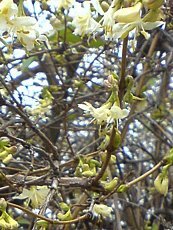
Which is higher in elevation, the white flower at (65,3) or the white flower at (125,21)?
the white flower at (65,3)

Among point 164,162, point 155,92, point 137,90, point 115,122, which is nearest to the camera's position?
point 115,122

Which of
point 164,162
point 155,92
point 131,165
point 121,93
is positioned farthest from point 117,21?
point 155,92

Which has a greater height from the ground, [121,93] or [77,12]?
[77,12]

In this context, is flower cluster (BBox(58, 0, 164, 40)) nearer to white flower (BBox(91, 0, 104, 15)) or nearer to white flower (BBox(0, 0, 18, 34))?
white flower (BBox(91, 0, 104, 15))

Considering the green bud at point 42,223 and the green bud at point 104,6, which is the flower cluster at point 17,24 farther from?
the green bud at point 42,223

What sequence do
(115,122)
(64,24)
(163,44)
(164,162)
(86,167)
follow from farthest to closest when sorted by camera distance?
(163,44) < (64,24) < (86,167) < (164,162) < (115,122)

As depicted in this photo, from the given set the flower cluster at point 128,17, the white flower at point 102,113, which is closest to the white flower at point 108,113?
the white flower at point 102,113

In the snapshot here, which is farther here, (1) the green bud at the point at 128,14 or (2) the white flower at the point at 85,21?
(2) the white flower at the point at 85,21

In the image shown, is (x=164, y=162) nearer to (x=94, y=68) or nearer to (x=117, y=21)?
(x=117, y=21)
